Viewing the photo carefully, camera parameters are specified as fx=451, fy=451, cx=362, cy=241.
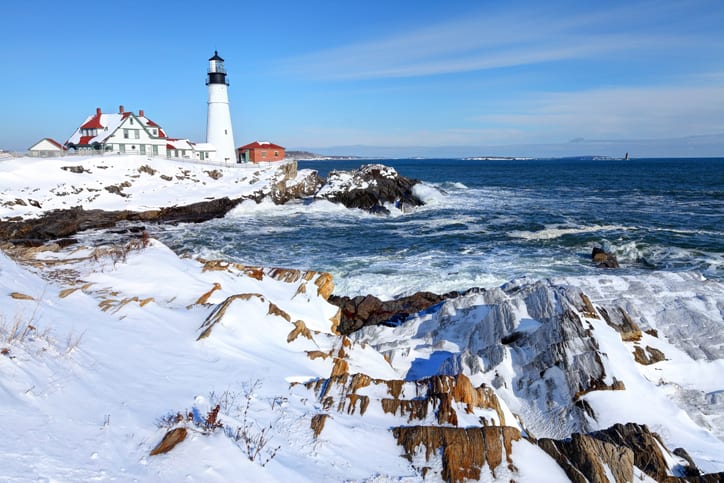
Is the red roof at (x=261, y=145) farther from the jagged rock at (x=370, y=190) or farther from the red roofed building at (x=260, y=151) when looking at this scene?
the jagged rock at (x=370, y=190)

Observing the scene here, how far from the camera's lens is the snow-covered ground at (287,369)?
15.3ft

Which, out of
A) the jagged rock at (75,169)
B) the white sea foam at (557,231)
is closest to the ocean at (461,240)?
the white sea foam at (557,231)

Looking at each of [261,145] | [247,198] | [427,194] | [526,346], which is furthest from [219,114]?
[526,346]

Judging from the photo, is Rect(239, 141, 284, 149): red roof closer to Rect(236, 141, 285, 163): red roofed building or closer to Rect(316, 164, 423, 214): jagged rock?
Rect(236, 141, 285, 163): red roofed building

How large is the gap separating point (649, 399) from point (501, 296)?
495cm

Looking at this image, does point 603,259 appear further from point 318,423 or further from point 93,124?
point 93,124

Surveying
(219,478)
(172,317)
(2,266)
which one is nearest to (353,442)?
(219,478)

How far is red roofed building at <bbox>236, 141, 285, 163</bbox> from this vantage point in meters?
65.4

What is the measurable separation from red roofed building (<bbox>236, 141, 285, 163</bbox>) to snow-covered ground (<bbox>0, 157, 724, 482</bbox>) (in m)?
54.2

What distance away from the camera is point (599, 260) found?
73.6 feet

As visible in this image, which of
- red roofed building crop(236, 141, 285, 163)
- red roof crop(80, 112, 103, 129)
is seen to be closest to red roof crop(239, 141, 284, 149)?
red roofed building crop(236, 141, 285, 163)

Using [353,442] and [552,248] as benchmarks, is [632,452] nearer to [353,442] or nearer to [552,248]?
[353,442]

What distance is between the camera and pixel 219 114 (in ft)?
198

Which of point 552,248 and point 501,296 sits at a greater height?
point 501,296
